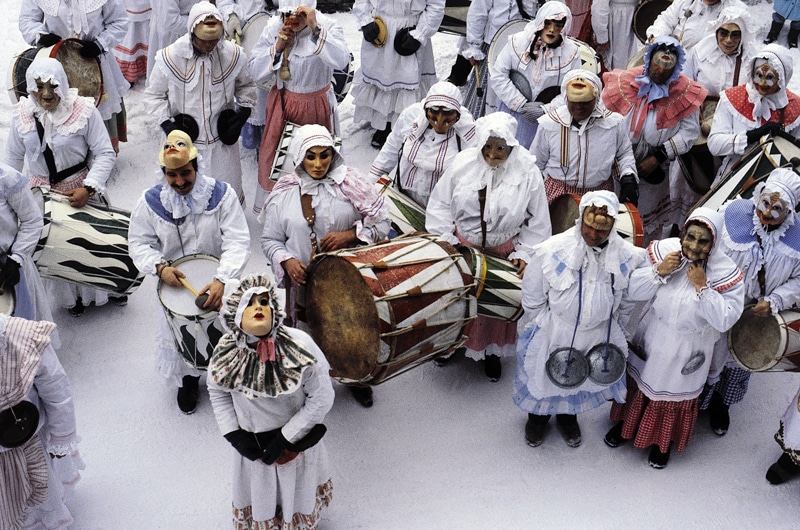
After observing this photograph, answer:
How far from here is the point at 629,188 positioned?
5.93 m

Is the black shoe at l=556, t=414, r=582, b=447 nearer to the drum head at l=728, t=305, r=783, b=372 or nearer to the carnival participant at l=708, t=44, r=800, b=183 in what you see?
the drum head at l=728, t=305, r=783, b=372

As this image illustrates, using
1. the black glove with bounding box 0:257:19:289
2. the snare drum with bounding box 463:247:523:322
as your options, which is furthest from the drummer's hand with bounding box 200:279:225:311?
the snare drum with bounding box 463:247:523:322

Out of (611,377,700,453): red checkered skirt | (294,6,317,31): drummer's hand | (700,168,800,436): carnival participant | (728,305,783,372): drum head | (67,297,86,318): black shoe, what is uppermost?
(294,6,317,31): drummer's hand

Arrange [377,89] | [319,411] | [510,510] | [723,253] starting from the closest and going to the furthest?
1. [319,411]
2. [723,253]
3. [510,510]
4. [377,89]

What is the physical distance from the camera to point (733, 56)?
665cm

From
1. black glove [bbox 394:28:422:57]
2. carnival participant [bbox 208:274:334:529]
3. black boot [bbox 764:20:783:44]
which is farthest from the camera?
black boot [bbox 764:20:783:44]

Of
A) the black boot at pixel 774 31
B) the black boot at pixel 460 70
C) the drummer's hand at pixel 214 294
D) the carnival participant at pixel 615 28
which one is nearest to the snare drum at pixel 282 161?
→ the drummer's hand at pixel 214 294

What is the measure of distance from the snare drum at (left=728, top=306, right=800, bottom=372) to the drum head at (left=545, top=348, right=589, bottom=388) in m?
0.79

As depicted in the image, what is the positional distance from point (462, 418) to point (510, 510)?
75 centimetres

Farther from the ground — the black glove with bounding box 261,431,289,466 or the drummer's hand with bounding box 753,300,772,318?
the drummer's hand with bounding box 753,300,772,318

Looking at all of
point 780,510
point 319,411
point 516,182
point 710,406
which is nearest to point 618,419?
point 710,406

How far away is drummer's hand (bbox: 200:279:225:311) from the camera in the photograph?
196 inches

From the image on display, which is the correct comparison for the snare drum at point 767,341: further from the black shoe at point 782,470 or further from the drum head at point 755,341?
the black shoe at point 782,470

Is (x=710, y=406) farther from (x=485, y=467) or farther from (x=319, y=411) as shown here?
(x=319, y=411)
